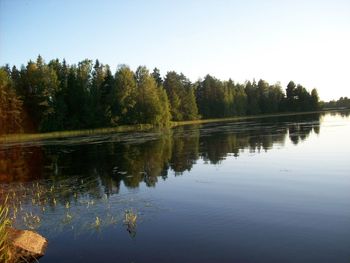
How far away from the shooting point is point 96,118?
308 feet

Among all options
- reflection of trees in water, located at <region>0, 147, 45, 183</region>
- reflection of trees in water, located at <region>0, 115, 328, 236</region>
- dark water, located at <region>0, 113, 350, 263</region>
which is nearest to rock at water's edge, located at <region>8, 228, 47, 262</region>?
dark water, located at <region>0, 113, 350, 263</region>

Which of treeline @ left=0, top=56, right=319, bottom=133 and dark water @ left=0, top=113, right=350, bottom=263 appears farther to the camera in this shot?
treeline @ left=0, top=56, right=319, bottom=133

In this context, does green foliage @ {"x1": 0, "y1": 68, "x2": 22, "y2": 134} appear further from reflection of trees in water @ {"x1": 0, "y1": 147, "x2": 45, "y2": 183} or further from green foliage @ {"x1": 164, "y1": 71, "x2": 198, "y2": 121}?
green foliage @ {"x1": 164, "y1": 71, "x2": 198, "y2": 121}

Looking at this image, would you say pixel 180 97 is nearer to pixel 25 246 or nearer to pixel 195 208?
pixel 195 208

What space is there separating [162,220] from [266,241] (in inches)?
186

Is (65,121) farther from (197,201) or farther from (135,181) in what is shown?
(197,201)

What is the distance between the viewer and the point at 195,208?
17.0 meters

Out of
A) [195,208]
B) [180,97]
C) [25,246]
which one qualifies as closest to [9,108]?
[180,97]

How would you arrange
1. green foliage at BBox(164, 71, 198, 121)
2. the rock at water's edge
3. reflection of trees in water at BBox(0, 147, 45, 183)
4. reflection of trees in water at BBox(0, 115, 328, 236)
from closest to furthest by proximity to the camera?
the rock at water's edge → reflection of trees in water at BBox(0, 115, 328, 236) → reflection of trees in water at BBox(0, 147, 45, 183) → green foliage at BBox(164, 71, 198, 121)

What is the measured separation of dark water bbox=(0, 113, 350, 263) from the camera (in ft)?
39.4

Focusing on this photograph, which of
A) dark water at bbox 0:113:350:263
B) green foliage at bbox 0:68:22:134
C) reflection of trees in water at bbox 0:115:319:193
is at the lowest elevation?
dark water at bbox 0:113:350:263

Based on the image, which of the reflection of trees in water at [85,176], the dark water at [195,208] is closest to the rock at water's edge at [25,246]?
the dark water at [195,208]

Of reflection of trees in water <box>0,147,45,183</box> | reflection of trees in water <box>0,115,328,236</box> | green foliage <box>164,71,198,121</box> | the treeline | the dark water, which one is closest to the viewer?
the dark water

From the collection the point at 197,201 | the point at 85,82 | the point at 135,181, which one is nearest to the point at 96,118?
the point at 85,82
